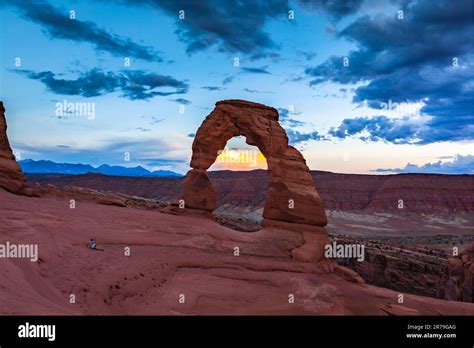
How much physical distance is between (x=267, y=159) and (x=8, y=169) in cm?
1484

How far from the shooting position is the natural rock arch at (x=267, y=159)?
21688mm

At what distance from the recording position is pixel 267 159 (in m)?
22.9

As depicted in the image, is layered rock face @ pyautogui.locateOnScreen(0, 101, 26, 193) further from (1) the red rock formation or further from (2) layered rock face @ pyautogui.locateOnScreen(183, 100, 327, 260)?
(1) the red rock formation

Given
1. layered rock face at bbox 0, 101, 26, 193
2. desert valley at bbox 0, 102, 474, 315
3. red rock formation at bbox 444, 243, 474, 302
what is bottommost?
red rock formation at bbox 444, 243, 474, 302

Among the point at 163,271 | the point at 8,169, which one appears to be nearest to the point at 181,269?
the point at 163,271

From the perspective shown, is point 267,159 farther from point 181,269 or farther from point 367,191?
point 367,191

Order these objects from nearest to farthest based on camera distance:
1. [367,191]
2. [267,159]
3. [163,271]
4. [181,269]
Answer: [163,271], [181,269], [267,159], [367,191]

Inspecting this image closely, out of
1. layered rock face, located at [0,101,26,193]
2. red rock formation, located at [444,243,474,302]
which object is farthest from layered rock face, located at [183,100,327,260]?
layered rock face, located at [0,101,26,193]

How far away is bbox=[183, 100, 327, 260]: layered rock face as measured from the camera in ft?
71.0

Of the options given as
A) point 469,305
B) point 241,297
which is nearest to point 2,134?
point 241,297

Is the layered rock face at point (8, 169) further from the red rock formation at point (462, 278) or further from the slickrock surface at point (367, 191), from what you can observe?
the slickrock surface at point (367, 191)

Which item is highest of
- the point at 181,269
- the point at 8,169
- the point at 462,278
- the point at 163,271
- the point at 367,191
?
the point at 8,169
